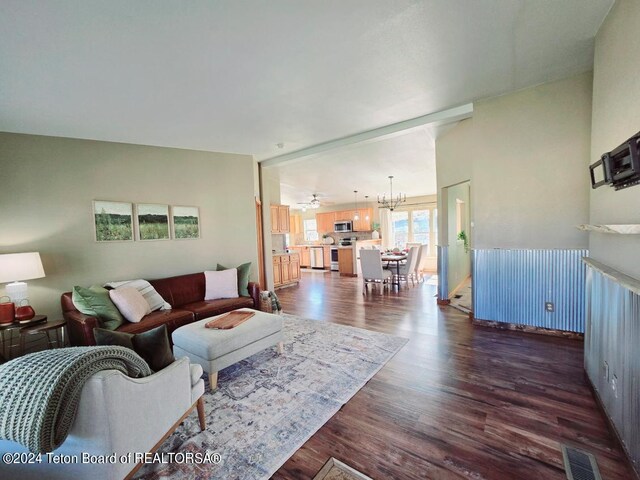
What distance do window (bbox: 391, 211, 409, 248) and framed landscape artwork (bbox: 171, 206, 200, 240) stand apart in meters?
6.88

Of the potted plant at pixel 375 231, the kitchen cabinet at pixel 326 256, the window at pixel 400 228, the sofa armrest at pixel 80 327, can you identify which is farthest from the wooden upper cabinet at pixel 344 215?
the sofa armrest at pixel 80 327

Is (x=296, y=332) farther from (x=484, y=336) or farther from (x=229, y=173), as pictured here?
(x=229, y=173)

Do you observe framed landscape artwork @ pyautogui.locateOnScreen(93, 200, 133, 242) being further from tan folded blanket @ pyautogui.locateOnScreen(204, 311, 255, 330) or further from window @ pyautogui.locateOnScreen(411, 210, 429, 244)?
window @ pyautogui.locateOnScreen(411, 210, 429, 244)

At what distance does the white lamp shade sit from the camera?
2.45 metres

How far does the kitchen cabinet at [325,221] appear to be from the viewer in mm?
10273

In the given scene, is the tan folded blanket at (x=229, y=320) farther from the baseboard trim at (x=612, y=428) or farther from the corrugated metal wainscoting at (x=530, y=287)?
the corrugated metal wainscoting at (x=530, y=287)

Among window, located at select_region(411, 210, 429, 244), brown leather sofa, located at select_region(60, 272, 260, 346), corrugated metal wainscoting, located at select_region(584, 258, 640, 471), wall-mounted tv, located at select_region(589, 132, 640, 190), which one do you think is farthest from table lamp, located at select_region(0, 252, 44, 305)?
window, located at select_region(411, 210, 429, 244)

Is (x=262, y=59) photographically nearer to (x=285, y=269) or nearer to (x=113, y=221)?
(x=113, y=221)

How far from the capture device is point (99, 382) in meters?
1.09

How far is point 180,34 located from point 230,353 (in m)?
2.51

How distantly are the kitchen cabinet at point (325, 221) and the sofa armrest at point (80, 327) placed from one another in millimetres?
8211

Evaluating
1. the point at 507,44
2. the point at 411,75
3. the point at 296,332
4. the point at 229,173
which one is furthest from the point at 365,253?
the point at 507,44

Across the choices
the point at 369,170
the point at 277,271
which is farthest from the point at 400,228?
the point at 277,271

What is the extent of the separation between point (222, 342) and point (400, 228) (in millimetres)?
8126
